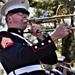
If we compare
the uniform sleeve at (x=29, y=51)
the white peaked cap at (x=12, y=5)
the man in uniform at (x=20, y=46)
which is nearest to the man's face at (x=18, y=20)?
the man in uniform at (x=20, y=46)

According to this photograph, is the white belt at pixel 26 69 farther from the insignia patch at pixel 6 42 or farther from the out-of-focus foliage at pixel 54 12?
the out-of-focus foliage at pixel 54 12

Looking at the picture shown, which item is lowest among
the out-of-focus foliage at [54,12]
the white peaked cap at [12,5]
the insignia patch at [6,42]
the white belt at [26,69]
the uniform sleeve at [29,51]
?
the out-of-focus foliage at [54,12]

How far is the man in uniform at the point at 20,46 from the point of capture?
3.17 m

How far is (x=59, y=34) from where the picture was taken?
10.3ft

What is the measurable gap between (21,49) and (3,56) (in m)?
0.27

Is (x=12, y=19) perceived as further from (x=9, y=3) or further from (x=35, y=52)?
(x=35, y=52)

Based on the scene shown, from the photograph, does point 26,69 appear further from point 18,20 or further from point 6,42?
point 18,20

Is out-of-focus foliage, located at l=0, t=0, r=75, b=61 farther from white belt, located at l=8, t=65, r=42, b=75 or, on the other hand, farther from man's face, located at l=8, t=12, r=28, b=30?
white belt, located at l=8, t=65, r=42, b=75

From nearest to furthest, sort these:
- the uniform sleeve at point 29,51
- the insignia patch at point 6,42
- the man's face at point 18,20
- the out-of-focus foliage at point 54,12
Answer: the uniform sleeve at point 29,51
the insignia patch at point 6,42
the man's face at point 18,20
the out-of-focus foliage at point 54,12

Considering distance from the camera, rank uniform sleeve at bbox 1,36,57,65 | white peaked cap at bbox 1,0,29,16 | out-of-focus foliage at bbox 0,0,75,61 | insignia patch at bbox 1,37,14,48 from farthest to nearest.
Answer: out-of-focus foliage at bbox 0,0,75,61 → white peaked cap at bbox 1,0,29,16 → insignia patch at bbox 1,37,14,48 → uniform sleeve at bbox 1,36,57,65

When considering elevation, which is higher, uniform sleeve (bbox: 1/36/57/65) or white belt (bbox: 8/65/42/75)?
uniform sleeve (bbox: 1/36/57/65)

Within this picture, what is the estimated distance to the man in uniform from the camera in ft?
10.4

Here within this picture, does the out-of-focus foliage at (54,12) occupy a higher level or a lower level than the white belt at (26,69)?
lower

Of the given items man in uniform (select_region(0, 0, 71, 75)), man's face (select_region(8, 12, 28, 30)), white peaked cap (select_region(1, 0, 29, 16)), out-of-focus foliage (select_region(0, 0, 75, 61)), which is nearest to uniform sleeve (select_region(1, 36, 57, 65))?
man in uniform (select_region(0, 0, 71, 75))
